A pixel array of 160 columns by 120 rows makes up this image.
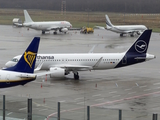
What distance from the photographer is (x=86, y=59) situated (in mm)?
47281

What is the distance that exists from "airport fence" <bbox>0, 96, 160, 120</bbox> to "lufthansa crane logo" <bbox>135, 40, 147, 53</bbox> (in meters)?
25.3

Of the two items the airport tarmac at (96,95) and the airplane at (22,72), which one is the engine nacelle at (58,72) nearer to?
the airport tarmac at (96,95)

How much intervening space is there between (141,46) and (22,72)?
62.1ft

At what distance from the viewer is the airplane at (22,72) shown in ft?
107

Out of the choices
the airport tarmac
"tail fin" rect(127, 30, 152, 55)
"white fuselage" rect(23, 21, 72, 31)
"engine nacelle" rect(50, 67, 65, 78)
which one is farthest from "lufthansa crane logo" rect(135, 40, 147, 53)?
"white fuselage" rect(23, 21, 72, 31)

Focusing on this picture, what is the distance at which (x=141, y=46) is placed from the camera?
1905 inches

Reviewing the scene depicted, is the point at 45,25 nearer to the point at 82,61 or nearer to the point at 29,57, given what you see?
the point at 82,61

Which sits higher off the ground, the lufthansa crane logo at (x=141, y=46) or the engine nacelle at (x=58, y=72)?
the lufthansa crane logo at (x=141, y=46)

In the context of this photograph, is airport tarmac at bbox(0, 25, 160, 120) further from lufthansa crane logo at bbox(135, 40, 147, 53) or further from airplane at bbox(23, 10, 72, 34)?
airplane at bbox(23, 10, 72, 34)

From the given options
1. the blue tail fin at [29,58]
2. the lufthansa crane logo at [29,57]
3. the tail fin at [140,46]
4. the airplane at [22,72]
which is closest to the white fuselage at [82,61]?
the tail fin at [140,46]

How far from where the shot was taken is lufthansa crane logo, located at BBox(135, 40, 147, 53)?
48.3 m

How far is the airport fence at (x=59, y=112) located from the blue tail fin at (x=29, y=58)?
8166 mm

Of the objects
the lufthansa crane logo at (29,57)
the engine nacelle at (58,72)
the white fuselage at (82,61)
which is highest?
the lufthansa crane logo at (29,57)

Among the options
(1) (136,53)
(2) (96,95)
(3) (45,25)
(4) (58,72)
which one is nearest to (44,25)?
(3) (45,25)
